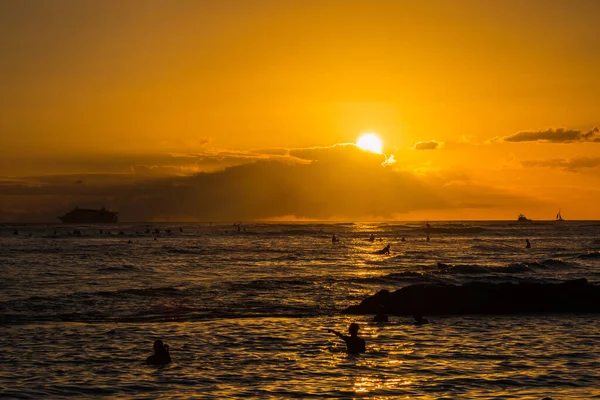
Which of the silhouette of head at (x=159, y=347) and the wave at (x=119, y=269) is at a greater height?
the silhouette of head at (x=159, y=347)

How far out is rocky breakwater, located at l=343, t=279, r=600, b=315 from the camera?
105 feet

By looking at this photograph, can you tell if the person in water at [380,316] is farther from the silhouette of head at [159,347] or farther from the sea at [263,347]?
the silhouette of head at [159,347]

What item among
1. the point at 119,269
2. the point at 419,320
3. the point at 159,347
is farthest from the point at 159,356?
the point at 119,269

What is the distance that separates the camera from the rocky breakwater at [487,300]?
3195 centimetres

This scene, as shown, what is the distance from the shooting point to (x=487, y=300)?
→ 1280 inches

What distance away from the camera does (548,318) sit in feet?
97.9

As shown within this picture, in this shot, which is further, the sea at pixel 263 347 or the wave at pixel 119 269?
the wave at pixel 119 269

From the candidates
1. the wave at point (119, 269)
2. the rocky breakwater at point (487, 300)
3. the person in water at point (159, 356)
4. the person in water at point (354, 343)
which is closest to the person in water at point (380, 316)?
the rocky breakwater at point (487, 300)

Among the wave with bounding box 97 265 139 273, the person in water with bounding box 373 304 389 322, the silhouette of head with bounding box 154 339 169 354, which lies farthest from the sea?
the wave with bounding box 97 265 139 273

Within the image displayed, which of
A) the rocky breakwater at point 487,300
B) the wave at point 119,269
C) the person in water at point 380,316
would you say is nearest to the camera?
the person in water at point 380,316

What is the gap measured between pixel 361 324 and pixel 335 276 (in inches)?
906

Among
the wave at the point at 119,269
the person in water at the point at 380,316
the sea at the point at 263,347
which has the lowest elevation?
the sea at the point at 263,347

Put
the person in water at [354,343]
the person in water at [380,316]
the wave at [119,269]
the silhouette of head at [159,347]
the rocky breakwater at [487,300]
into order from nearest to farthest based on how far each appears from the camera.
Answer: the silhouette of head at [159,347] < the person in water at [354,343] < the person in water at [380,316] < the rocky breakwater at [487,300] < the wave at [119,269]

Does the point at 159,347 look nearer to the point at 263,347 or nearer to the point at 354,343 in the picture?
the point at 263,347
